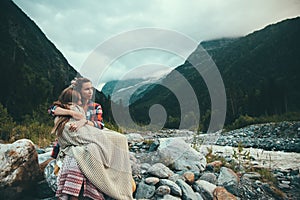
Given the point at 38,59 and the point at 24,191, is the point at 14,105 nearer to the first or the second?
the point at 24,191

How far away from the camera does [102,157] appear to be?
9.00ft

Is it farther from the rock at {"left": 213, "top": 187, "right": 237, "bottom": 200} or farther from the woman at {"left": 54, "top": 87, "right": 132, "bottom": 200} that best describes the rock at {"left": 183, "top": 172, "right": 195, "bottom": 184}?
the woman at {"left": 54, "top": 87, "right": 132, "bottom": 200}

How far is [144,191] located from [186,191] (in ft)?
1.74

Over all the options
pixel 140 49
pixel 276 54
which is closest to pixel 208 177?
pixel 140 49

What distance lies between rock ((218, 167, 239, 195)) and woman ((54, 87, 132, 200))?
4.62 ft

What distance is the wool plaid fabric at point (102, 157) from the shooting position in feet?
8.61

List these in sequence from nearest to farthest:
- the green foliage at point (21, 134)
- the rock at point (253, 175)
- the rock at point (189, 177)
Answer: the rock at point (189, 177) → the rock at point (253, 175) → the green foliage at point (21, 134)

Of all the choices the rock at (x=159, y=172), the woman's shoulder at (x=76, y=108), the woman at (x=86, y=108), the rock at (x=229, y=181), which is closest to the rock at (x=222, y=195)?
the rock at (x=229, y=181)

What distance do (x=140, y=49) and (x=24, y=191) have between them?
12.0ft

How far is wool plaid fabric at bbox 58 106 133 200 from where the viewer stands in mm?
2625

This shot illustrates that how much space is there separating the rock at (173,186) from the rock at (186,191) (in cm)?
7

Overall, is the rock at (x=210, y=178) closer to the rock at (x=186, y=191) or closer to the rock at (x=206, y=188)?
the rock at (x=206, y=188)

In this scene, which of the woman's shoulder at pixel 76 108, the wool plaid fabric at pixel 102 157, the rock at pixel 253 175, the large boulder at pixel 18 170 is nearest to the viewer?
the wool plaid fabric at pixel 102 157

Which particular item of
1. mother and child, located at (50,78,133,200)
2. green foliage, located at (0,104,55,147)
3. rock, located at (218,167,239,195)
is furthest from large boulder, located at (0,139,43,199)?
green foliage, located at (0,104,55,147)
